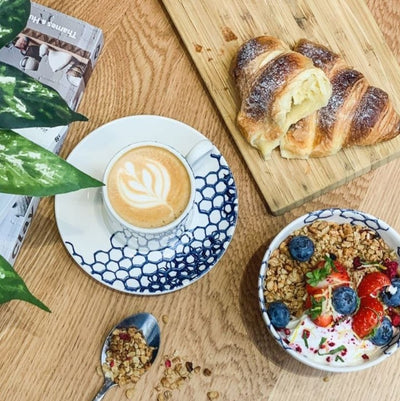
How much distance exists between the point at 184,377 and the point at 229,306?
139 millimetres

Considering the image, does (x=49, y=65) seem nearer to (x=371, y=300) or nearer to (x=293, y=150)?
(x=293, y=150)

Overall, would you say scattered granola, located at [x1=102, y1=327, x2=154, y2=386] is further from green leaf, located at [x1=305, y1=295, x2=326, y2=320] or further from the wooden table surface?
green leaf, located at [x1=305, y1=295, x2=326, y2=320]

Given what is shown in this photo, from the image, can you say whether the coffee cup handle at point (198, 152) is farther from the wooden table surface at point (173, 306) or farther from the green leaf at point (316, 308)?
the green leaf at point (316, 308)

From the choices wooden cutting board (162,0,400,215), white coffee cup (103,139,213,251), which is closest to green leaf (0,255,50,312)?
white coffee cup (103,139,213,251)

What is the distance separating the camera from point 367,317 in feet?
3.53

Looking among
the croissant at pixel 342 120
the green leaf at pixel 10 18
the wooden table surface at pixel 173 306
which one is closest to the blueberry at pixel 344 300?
the wooden table surface at pixel 173 306

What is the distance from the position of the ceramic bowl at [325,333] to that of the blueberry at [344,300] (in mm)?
52

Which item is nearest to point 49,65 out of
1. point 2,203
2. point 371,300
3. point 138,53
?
point 138,53

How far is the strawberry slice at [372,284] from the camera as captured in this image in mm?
1092

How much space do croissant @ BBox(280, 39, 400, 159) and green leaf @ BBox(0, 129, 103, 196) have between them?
472 mm

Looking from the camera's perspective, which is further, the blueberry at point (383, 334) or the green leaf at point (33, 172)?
the blueberry at point (383, 334)

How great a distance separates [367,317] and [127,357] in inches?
15.5

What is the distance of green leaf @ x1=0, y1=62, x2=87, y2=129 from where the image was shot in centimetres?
81

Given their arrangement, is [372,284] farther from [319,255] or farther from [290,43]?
[290,43]
